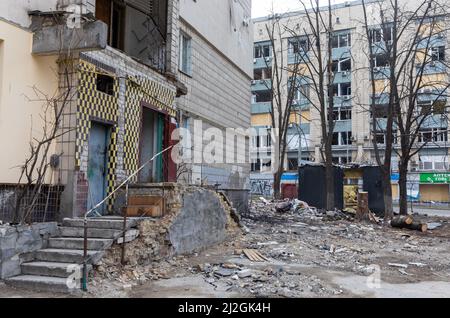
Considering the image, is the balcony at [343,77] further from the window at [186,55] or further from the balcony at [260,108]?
the window at [186,55]

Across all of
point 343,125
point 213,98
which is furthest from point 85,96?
point 343,125

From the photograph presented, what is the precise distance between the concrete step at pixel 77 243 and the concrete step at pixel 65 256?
15cm

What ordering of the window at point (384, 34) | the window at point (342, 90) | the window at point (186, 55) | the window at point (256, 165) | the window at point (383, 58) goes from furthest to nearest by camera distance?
1. the window at point (256, 165)
2. the window at point (342, 90)
3. the window at point (383, 58)
4. the window at point (384, 34)
5. the window at point (186, 55)

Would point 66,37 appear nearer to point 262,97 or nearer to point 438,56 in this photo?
point 438,56

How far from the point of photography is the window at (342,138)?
45.4 metres

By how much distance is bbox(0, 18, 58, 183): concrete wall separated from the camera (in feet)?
27.1

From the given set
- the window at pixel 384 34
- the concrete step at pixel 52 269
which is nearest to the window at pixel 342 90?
the window at pixel 384 34

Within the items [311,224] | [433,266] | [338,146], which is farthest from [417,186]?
[433,266]

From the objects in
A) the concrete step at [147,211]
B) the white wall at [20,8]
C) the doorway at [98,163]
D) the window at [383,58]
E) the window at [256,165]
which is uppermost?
the window at [383,58]

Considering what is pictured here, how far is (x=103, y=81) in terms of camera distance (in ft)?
33.1

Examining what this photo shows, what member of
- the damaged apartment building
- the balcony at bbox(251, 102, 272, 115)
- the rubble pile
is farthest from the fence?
the balcony at bbox(251, 102, 272, 115)

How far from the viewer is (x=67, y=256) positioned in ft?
24.5

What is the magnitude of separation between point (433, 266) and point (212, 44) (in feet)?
38.3
